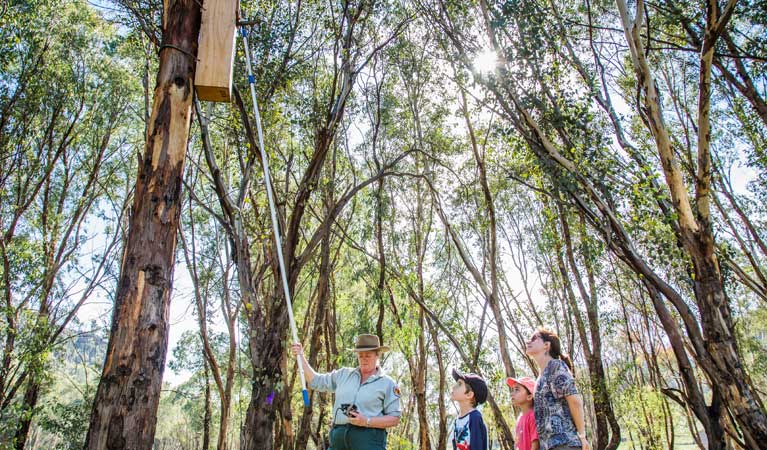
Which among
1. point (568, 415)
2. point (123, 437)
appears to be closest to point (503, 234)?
point (568, 415)

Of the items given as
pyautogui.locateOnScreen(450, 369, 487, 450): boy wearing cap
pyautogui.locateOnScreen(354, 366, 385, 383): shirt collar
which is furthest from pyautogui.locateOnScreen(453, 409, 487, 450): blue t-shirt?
pyautogui.locateOnScreen(354, 366, 385, 383): shirt collar

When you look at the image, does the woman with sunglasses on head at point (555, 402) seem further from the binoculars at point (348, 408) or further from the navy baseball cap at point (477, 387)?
the binoculars at point (348, 408)

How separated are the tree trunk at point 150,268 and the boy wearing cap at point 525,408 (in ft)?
8.21

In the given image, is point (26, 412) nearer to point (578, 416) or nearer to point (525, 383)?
point (525, 383)

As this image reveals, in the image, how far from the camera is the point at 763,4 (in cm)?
680

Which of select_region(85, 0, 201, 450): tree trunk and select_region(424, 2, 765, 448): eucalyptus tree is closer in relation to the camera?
select_region(85, 0, 201, 450): tree trunk

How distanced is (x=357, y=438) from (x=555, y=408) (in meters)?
1.30

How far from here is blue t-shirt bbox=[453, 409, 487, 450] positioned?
3.33 metres

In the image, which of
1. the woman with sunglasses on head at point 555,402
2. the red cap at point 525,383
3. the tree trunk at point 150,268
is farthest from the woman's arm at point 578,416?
the tree trunk at point 150,268

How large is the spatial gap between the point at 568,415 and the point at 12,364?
12288 millimetres

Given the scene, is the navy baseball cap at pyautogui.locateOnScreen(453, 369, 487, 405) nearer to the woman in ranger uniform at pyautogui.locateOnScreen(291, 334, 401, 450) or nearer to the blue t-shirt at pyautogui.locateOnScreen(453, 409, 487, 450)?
the blue t-shirt at pyautogui.locateOnScreen(453, 409, 487, 450)

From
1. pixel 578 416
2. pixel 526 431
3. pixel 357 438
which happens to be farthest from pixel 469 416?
pixel 357 438

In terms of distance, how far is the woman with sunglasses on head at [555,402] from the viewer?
3043 millimetres

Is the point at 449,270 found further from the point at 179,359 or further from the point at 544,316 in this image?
the point at 179,359
